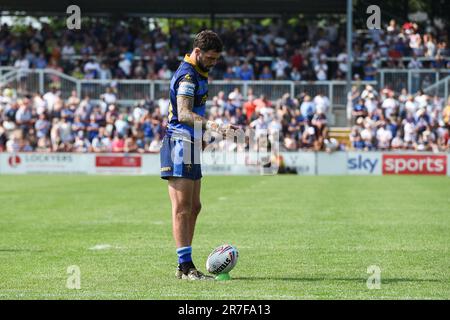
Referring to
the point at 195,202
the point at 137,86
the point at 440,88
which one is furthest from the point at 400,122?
the point at 195,202

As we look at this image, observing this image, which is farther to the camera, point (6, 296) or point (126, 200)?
point (126, 200)

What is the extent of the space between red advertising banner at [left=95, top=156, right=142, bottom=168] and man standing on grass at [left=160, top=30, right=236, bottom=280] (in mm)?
25630

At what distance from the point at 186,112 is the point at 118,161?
26238 mm

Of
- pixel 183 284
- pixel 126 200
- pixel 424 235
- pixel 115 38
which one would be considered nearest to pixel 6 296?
pixel 183 284

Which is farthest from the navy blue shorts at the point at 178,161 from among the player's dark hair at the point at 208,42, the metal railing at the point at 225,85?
the metal railing at the point at 225,85

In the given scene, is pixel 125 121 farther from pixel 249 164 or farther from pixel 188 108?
pixel 188 108

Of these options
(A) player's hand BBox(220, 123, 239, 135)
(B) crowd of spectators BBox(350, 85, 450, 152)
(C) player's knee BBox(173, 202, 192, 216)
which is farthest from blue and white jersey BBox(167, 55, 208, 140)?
(B) crowd of spectators BBox(350, 85, 450, 152)

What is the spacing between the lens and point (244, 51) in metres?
42.2

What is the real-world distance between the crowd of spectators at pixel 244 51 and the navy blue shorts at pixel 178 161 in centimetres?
2947

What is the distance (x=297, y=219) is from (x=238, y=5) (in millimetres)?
29470

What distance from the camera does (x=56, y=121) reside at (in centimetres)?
3675

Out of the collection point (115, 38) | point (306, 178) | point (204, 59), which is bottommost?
point (306, 178)

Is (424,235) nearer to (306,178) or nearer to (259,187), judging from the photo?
(259,187)

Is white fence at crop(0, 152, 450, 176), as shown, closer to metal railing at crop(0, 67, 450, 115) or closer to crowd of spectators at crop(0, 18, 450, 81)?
metal railing at crop(0, 67, 450, 115)
